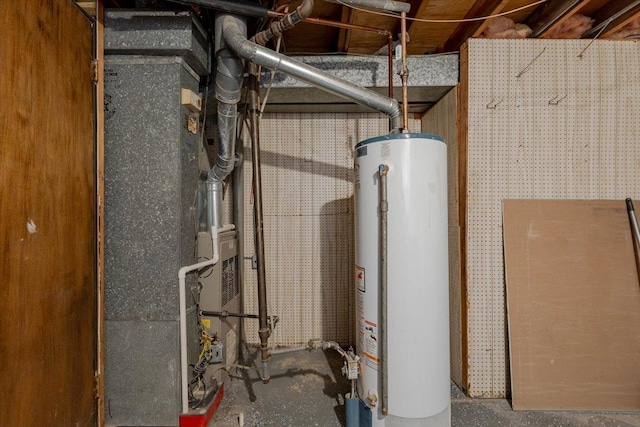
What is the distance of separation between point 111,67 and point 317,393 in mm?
2451

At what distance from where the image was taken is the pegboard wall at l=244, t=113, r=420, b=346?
8.09 ft

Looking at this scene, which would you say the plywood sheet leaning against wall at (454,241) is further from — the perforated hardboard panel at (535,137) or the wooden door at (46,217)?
the wooden door at (46,217)

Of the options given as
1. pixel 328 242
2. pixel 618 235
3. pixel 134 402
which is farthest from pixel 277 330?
pixel 618 235

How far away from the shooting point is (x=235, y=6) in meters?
1.45

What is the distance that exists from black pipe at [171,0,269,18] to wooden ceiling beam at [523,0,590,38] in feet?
5.92

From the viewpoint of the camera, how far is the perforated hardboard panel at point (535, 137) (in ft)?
6.21

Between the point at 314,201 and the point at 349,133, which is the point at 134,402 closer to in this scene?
the point at 314,201

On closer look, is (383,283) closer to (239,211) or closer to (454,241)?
(454,241)

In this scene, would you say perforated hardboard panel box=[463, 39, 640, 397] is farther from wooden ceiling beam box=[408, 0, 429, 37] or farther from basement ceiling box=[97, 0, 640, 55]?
wooden ceiling beam box=[408, 0, 429, 37]

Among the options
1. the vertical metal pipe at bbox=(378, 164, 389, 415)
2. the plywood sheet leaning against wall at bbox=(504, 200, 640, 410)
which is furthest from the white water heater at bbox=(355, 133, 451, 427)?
the plywood sheet leaning against wall at bbox=(504, 200, 640, 410)

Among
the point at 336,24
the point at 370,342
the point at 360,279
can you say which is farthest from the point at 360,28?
the point at 370,342

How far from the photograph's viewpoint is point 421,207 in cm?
138

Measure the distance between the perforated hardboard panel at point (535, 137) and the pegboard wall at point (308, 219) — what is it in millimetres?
725

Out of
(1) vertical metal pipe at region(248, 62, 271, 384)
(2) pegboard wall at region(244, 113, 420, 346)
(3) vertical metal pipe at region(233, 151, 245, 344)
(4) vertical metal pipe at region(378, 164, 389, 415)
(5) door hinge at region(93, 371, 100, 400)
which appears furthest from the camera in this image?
(2) pegboard wall at region(244, 113, 420, 346)
